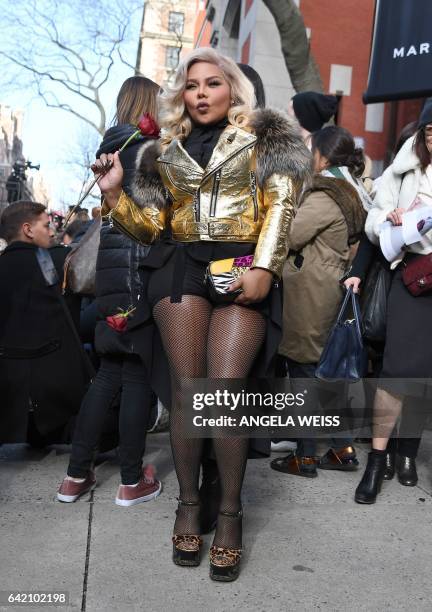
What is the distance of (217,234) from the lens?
107 inches

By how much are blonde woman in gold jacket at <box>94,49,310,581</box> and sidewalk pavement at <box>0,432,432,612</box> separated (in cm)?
18

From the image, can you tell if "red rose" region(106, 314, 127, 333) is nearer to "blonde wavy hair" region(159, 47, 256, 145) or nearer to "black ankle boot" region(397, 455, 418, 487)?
"blonde wavy hair" region(159, 47, 256, 145)

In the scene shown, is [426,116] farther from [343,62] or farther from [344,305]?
[343,62]

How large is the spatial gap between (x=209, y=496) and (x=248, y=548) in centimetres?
29

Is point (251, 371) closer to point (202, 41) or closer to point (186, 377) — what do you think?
point (186, 377)

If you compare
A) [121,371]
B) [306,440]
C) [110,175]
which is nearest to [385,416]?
[306,440]

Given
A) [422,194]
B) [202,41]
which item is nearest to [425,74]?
[422,194]

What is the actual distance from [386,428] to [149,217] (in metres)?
1.70

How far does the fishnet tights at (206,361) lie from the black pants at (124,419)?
64cm

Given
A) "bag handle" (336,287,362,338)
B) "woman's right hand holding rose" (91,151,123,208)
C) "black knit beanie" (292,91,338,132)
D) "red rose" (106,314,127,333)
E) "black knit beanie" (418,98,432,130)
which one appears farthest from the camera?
"black knit beanie" (292,91,338,132)

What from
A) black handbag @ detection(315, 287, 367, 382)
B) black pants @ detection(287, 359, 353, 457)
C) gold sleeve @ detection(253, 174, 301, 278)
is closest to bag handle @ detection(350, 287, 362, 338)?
black handbag @ detection(315, 287, 367, 382)

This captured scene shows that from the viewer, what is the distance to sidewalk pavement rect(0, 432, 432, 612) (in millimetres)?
2430

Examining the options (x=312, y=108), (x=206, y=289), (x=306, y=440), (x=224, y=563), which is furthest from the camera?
(x=312, y=108)

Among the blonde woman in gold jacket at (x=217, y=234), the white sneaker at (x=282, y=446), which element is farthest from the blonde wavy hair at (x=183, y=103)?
the white sneaker at (x=282, y=446)
